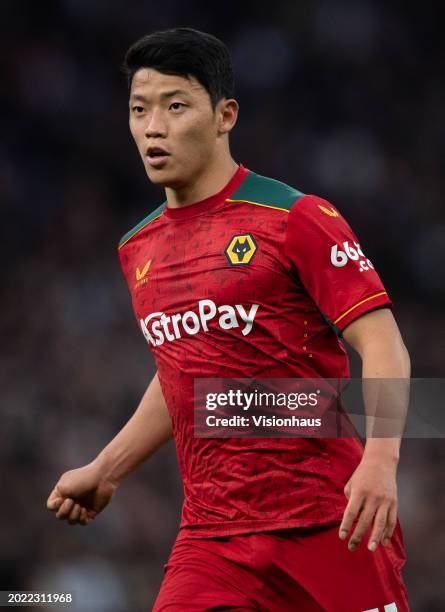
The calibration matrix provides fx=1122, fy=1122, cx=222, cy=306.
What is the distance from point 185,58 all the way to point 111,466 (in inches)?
55.0

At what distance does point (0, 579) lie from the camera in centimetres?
720

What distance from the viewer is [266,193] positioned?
349 cm

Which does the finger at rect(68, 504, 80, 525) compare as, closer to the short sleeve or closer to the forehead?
the short sleeve

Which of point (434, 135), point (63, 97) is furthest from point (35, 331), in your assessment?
point (434, 135)

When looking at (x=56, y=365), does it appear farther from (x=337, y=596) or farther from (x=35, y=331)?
(x=337, y=596)

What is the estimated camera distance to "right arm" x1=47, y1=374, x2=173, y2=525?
3.80 m

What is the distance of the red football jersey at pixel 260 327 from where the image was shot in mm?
3256

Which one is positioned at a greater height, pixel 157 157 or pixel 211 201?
pixel 157 157

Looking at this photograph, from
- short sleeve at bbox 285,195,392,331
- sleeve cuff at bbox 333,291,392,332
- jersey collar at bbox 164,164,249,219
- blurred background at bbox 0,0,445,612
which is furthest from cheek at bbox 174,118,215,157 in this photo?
blurred background at bbox 0,0,445,612

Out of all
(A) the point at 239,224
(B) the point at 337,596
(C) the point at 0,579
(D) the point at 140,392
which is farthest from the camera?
(D) the point at 140,392

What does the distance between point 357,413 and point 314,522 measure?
491mm

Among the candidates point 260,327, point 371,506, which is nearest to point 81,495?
point 260,327

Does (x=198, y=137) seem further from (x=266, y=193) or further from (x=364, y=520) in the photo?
(x=364, y=520)

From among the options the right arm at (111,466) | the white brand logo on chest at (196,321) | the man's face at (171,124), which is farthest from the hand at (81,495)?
the man's face at (171,124)
